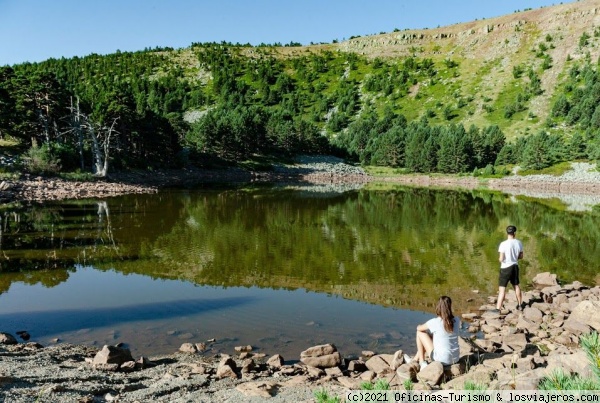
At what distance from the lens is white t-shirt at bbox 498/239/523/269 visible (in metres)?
15.7

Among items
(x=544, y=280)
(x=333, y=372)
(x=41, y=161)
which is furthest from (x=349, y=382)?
(x=41, y=161)

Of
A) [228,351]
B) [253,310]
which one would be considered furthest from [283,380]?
[253,310]

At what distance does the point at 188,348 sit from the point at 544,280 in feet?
53.6

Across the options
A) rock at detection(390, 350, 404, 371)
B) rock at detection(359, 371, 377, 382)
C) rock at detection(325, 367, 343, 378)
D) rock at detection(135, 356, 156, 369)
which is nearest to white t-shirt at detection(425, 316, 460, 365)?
rock at detection(390, 350, 404, 371)

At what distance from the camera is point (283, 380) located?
9.94 meters

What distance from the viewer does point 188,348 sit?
1216 centimetres

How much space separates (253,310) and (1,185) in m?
43.8

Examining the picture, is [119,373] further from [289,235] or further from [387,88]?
[387,88]

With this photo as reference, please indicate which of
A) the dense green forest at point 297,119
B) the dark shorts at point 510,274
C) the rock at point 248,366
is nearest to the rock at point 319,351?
the rock at point 248,366

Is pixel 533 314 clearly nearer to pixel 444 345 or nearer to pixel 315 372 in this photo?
pixel 444 345

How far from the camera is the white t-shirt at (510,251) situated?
15742mm

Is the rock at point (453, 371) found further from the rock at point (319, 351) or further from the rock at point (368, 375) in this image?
the rock at point (319, 351)

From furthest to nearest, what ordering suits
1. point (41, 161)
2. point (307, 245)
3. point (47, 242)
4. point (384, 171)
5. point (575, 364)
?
point (384, 171)
point (41, 161)
point (307, 245)
point (47, 242)
point (575, 364)

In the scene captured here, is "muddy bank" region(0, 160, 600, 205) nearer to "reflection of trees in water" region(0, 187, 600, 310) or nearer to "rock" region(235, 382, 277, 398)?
"reflection of trees in water" region(0, 187, 600, 310)
